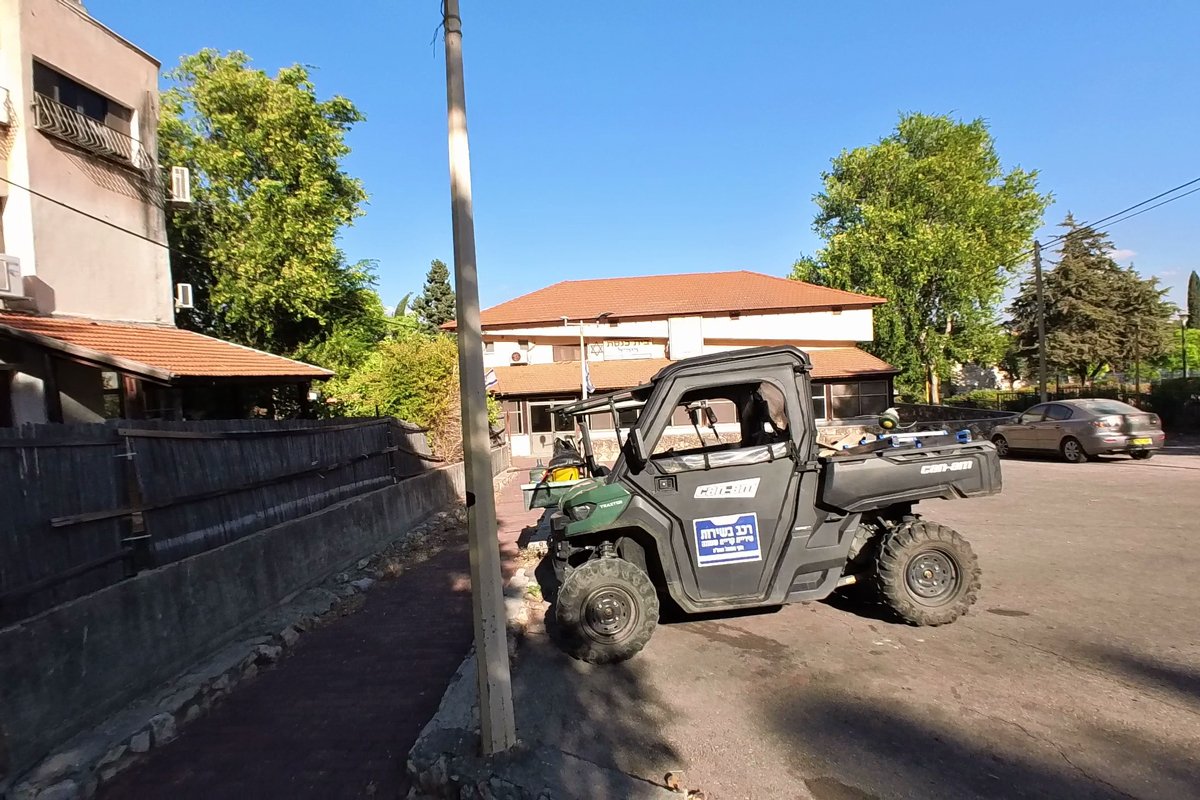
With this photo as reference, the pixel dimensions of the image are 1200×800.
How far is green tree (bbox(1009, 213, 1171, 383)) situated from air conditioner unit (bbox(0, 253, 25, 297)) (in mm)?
43728

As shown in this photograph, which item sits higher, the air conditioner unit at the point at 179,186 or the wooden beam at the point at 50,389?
the air conditioner unit at the point at 179,186

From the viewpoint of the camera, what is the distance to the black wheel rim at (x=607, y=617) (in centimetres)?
459

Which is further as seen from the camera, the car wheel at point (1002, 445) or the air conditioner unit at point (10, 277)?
the car wheel at point (1002, 445)

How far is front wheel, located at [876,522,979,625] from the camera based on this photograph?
4.91 meters

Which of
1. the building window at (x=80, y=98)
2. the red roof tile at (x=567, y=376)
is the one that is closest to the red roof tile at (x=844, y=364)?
the red roof tile at (x=567, y=376)

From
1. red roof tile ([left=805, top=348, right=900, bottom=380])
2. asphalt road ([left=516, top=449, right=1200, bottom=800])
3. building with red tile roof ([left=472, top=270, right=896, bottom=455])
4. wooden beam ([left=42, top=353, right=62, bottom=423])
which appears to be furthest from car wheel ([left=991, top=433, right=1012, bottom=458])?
wooden beam ([left=42, top=353, right=62, bottom=423])

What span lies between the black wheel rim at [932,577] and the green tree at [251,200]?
1898cm

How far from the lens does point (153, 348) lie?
11609mm

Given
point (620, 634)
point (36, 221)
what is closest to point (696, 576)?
point (620, 634)

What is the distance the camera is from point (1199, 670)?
402 centimetres

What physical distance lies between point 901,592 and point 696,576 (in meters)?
1.60

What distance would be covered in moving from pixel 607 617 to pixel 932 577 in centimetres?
258

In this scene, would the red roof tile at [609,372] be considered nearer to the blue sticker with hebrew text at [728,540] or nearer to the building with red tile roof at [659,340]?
the building with red tile roof at [659,340]

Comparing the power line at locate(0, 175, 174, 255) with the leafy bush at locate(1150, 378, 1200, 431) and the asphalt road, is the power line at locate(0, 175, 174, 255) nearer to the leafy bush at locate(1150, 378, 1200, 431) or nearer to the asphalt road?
the asphalt road
